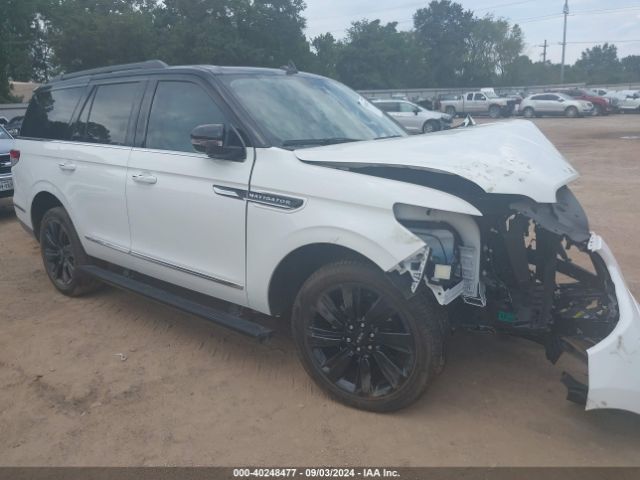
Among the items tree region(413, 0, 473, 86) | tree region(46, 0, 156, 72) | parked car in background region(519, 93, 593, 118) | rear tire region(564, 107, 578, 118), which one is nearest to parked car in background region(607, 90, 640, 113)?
parked car in background region(519, 93, 593, 118)

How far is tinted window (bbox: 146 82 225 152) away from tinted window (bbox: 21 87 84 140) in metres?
1.24

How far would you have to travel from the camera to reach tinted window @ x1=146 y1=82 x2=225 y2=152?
3.79m

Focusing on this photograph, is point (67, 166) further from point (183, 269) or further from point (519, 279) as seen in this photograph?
point (519, 279)

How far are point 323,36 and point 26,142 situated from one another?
6211 cm

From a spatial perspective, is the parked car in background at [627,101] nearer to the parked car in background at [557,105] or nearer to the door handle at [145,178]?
the parked car in background at [557,105]

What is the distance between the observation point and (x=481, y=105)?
39.4 metres

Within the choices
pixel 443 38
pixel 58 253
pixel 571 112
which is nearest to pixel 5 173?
pixel 58 253

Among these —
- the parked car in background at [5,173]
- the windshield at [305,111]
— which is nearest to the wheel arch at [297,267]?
the windshield at [305,111]

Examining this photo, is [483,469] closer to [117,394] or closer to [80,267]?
[117,394]

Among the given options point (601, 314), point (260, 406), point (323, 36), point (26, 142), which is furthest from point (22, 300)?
point (323, 36)

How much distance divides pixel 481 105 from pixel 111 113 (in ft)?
125

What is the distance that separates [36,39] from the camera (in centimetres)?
4819

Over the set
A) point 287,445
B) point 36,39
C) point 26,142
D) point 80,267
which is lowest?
point 287,445

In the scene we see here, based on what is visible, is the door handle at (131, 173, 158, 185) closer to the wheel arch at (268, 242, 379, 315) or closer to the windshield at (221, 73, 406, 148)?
the windshield at (221, 73, 406, 148)
